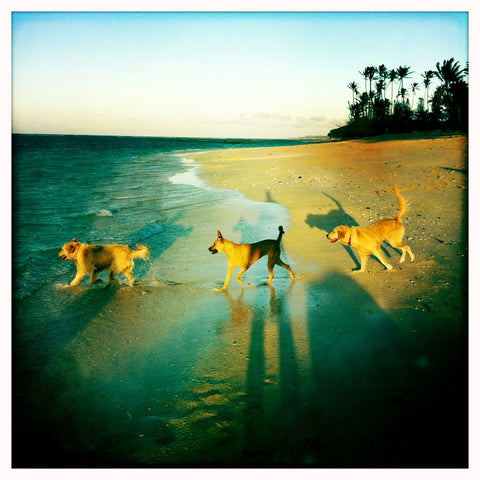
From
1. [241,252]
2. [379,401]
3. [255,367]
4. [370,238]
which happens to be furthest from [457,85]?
[255,367]

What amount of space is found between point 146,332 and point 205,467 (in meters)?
1.72

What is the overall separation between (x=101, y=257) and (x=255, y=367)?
9.90 ft

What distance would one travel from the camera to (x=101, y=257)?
5219 mm

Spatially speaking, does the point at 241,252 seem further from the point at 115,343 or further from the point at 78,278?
the point at 78,278

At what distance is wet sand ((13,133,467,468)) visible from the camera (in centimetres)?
262

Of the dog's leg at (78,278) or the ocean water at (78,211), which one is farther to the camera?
the dog's leg at (78,278)

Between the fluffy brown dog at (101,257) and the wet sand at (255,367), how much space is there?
0.85 feet

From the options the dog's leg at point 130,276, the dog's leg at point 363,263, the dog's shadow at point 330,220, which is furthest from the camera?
the dog's shadow at point 330,220

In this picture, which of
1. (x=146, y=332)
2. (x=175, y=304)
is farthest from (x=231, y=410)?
(x=175, y=304)

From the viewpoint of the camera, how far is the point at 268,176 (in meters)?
15.3

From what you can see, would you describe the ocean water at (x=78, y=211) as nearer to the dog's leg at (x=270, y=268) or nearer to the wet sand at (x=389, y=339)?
the dog's leg at (x=270, y=268)

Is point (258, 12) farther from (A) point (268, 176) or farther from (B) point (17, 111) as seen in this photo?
(A) point (268, 176)

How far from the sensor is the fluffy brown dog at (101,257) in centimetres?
514

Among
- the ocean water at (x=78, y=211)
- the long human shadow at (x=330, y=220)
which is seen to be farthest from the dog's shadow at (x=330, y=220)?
the ocean water at (x=78, y=211)
